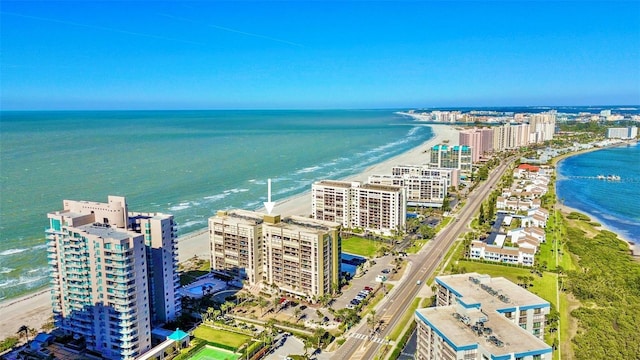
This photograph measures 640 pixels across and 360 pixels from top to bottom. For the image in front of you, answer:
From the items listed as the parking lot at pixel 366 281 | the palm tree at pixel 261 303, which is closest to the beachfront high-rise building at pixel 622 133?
the parking lot at pixel 366 281

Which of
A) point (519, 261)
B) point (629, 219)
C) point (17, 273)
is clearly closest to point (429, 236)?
A: point (519, 261)

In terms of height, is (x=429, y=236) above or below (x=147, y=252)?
below

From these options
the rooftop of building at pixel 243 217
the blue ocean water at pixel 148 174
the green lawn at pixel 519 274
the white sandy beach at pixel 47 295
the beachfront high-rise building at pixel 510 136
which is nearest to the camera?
the white sandy beach at pixel 47 295

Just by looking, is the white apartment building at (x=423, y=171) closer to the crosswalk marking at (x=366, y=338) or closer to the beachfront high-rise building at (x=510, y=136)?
the crosswalk marking at (x=366, y=338)

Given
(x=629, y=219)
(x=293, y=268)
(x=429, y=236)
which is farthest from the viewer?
(x=629, y=219)

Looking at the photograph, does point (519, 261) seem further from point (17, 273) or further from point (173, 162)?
point (173, 162)

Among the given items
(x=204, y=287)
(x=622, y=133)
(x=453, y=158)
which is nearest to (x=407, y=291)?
(x=204, y=287)
